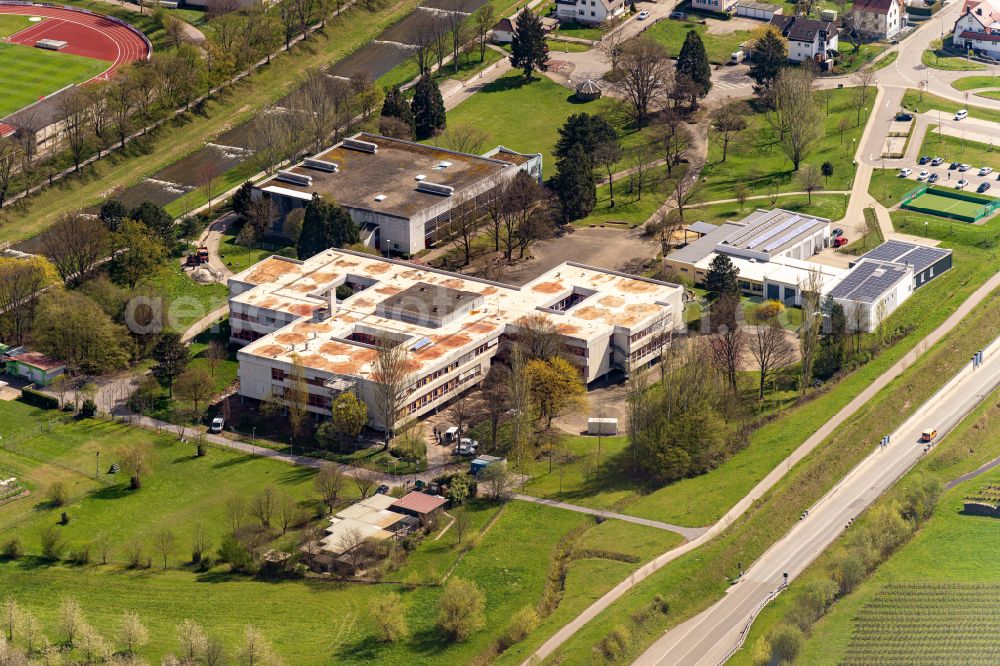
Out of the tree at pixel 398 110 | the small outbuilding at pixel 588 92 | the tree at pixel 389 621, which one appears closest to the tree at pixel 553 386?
the tree at pixel 389 621

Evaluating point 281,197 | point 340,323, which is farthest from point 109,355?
point 281,197

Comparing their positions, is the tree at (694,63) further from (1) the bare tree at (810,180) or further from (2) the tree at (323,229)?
(2) the tree at (323,229)

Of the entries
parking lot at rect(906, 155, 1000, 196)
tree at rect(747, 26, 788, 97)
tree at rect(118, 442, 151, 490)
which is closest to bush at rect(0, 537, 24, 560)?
tree at rect(118, 442, 151, 490)

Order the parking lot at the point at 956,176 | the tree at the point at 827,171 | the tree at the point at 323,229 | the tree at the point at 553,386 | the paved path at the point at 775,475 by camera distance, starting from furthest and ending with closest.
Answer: the tree at the point at 827,171 < the parking lot at the point at 956,176 < the tree at the point at 323,229 < the tree at the point at 553,386 < the paved path at the point at 775,475

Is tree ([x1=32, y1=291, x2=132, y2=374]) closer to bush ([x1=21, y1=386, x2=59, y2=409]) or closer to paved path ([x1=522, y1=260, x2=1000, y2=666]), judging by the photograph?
bush ([x1=21, y1=386, x2=59, y2=409])

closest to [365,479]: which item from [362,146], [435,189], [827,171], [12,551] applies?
[12,551]

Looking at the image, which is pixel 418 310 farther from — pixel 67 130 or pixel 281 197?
pixel 67 130

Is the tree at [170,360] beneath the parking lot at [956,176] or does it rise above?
beneath

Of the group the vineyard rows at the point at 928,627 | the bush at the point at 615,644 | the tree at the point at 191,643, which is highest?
the vineyard rows at the point at 928,627
